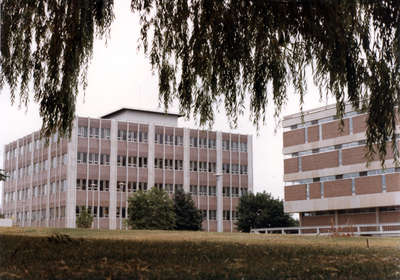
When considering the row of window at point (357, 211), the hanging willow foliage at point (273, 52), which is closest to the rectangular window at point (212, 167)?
the hanging willow foliage at point (273, 52)

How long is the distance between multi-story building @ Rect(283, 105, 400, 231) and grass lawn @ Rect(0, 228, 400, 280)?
3613 mm

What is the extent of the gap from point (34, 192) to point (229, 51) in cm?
705

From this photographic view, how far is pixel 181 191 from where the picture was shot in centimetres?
2061

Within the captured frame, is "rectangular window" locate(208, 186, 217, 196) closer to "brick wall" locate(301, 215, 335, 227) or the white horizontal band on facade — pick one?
the white horizontal band on facade

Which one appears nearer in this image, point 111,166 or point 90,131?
point 90,131

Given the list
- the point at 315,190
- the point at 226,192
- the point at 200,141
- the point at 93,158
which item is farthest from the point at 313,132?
the point at 315,190

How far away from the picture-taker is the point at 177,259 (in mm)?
6277

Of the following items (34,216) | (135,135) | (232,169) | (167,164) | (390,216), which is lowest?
(390,216)

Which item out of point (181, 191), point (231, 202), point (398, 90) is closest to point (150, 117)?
point (398, 90)

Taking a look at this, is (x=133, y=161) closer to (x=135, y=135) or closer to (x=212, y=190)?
(x=212, y=190)

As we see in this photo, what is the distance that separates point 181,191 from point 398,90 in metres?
14.6

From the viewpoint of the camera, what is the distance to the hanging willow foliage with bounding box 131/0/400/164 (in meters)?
6.67

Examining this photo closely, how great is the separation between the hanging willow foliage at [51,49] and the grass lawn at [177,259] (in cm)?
149

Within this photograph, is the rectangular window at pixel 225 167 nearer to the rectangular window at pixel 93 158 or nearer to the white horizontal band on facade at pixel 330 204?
the rectangular window at pixel 93 158
